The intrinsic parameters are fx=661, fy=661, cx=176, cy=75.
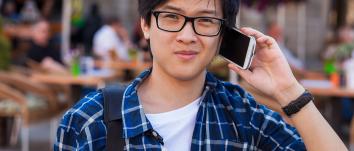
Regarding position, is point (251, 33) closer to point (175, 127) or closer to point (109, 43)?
A: point (175, 127)

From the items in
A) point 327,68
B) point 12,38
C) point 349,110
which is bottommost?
point 349,110

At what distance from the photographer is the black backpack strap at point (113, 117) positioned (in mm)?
1679

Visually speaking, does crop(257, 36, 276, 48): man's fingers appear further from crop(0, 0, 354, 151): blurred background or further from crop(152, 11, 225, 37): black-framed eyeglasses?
crop(0, 0, 354, 151): blurred background

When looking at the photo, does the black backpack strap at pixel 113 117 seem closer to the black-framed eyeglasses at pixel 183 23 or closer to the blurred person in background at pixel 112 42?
the black-framed eyeglasses at pixel 183 23

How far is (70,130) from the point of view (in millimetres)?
1736

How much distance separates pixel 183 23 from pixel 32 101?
5.62 metres

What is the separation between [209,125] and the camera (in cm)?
178

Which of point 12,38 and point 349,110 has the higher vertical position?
point 12,38

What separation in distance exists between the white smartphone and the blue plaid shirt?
80 millimetres

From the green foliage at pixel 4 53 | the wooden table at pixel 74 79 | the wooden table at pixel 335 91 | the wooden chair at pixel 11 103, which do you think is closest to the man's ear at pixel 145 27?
the wooden chair at pixel 11 103

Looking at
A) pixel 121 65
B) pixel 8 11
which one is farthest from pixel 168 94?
pixel 8 11

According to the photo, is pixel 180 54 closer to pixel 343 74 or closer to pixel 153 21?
pixel 153 21

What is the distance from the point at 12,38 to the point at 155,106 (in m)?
13.0

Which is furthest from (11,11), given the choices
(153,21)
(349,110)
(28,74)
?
(153,21)
